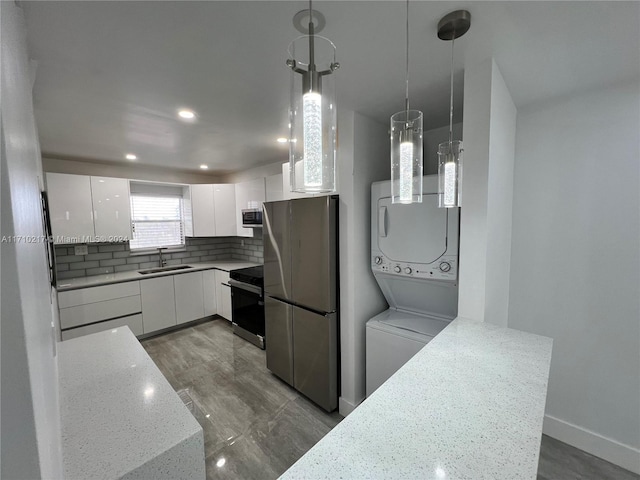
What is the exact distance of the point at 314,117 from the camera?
2.07ft

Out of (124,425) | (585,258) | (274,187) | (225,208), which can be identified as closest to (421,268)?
(585,258)

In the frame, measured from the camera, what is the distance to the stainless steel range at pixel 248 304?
3123 mm

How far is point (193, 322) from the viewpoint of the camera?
156 inches

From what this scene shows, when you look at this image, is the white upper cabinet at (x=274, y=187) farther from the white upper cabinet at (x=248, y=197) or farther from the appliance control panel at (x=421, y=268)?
the appliance control panel at (x=421, y=268)

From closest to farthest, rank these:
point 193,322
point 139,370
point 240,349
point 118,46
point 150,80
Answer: point 118,46, point 139,370, point 150,80, point 240,349, point 193,322

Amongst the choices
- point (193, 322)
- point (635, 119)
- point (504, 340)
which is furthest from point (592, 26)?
point (193, 322)

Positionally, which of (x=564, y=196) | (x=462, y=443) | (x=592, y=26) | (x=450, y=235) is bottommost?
(x=462, y=443)

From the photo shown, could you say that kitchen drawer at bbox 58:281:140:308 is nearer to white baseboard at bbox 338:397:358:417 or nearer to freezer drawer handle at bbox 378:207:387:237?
white baseboard at bbox 338:397:358:417

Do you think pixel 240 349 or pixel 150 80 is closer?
pixel 150 80

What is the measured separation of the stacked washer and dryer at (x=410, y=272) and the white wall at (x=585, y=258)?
671 mm

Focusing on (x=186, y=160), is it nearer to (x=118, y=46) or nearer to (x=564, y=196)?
(x=118, y=46)

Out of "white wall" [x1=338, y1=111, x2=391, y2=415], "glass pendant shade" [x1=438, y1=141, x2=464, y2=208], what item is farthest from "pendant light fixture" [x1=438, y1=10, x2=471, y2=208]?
"white wall" [x1=338, y1=111, x2=391, y2=415]

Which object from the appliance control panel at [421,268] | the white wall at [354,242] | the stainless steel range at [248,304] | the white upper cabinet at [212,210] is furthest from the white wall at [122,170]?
the appliance control panel at [421,268]

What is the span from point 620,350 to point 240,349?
10.9ft
